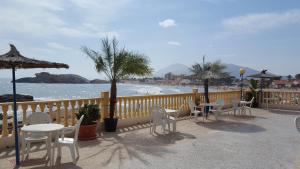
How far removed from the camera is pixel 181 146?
18.6ft

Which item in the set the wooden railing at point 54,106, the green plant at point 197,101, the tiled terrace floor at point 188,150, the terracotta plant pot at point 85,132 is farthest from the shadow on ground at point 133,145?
the green plant at point 197,101

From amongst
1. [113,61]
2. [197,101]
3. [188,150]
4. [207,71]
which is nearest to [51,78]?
[197,101]

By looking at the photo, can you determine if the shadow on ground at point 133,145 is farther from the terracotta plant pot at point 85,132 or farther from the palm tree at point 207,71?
the palm tree at point 207,71

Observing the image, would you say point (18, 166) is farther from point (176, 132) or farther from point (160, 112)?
point (176, 132)

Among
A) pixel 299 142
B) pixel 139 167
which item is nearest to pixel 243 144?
pixel 299 142

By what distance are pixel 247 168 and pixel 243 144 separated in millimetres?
1672

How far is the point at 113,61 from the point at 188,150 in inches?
135

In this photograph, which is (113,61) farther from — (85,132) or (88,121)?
(85,132)

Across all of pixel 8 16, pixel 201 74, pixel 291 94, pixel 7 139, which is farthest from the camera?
pixel 291 94

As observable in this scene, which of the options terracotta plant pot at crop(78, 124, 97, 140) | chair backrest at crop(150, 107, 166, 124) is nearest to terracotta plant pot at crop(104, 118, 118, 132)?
terracotta plant pot at crop(78, 124, 97, 140)

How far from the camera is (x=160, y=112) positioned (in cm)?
691

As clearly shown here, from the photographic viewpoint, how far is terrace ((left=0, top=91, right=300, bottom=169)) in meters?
4.52

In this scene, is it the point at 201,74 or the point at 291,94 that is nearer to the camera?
the point at 201,74

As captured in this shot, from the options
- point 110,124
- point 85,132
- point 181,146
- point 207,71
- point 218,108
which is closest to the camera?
point 181,146
